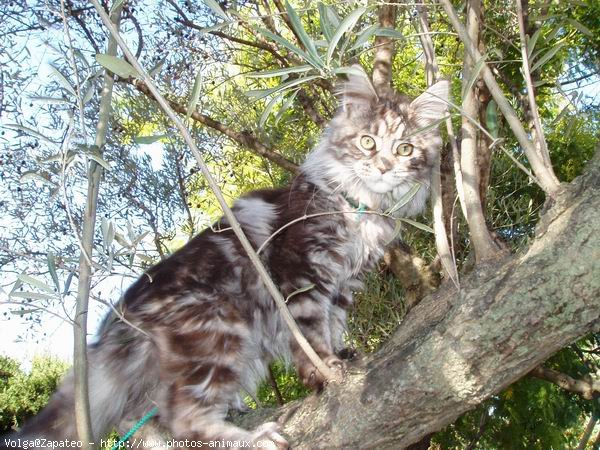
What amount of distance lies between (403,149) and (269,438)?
67.4 inches

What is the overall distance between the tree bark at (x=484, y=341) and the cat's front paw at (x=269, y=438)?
38 mm

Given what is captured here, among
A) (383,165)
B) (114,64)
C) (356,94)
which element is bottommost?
(383,165)

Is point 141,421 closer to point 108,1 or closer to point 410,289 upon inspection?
point 410,289

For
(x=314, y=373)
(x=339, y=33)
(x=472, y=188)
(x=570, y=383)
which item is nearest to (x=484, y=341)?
(x=472, y=188)

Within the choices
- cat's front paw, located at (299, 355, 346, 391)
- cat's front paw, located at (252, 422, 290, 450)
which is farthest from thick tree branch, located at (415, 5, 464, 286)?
cat's front paw, located at (252, 422, 290, 450)

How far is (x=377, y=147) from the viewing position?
3.13 metres

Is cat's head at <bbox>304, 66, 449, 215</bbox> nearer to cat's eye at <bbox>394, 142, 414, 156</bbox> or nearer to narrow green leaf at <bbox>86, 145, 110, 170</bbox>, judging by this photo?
cat's eye at <bbox>394, 142, 414, 156</bbox>

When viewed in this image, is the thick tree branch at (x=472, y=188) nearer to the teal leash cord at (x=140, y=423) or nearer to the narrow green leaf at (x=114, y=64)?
the narrow green leaf at (x=114, y=64)

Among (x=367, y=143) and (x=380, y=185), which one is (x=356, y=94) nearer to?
(x=367, y=143)

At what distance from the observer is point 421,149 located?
311cm

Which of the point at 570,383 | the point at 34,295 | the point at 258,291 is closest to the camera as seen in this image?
the point at 34,295

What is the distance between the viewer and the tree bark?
4.53ft

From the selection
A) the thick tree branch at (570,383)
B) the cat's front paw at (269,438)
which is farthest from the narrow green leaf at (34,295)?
the thick tree branch at (570,383)

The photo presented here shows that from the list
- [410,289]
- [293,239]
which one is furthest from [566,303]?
[410,289]
